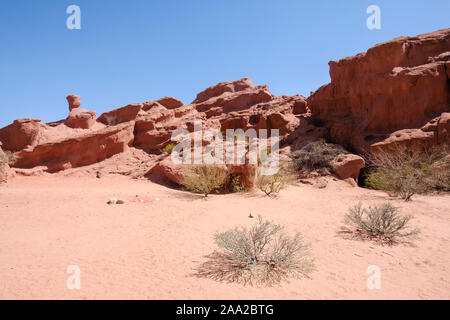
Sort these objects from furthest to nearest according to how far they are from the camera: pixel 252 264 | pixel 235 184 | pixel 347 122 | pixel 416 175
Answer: pixel 347 122
pixel 416 175
pixel 235 184
pixel 252 264

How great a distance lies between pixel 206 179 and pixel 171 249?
457 cm

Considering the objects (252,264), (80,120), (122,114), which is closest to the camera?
(252,264)

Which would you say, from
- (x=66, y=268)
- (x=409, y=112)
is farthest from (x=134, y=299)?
(x=409, y=112)

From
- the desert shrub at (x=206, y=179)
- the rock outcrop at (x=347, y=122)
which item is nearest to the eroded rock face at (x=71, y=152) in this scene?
the rock outcrop at (x=347, y=122)

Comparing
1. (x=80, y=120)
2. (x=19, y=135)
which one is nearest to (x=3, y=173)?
(x=19, y=135)

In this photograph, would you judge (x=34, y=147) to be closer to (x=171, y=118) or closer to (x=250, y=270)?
(x=171, y=118)

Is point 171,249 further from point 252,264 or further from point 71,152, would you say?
point 71,152

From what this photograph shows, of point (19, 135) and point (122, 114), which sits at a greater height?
point (122, 114)

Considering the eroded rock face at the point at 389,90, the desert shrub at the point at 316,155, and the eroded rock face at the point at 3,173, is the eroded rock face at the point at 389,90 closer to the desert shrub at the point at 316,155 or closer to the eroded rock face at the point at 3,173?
→ the desert shrub at the point at 316,155

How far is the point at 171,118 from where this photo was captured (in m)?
16.5

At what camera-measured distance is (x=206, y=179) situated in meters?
8.46

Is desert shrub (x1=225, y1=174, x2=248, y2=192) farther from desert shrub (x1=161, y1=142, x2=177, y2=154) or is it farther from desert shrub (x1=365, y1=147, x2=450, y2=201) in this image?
desert shrub (x1=365, y1=147, x2=450, y2=201)

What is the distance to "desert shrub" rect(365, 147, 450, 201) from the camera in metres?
8.18
